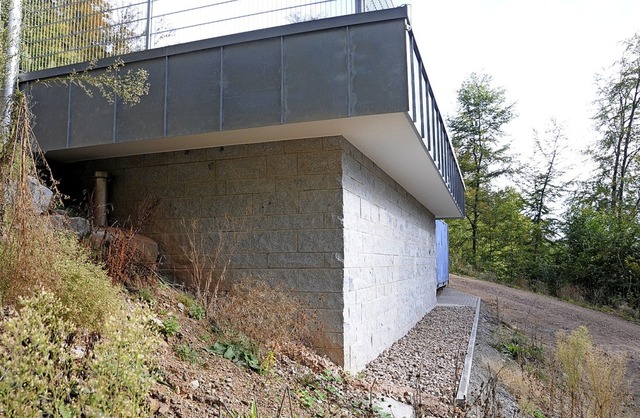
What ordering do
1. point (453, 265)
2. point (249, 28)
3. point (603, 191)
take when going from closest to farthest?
point (249, 28), point (603, 191), point (453, 265)

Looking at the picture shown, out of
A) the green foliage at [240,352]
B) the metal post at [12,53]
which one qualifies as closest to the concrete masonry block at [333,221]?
the green foliage at [240,352]

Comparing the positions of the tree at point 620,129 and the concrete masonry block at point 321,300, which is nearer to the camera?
the concrete masonry block at point 321,300

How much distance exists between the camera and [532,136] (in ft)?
89.0

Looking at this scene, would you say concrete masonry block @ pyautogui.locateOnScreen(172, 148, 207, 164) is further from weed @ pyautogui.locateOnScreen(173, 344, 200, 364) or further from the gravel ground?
the gravel ground

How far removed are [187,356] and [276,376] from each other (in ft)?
2.58

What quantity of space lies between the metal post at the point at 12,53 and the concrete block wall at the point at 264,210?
1512 millimetres

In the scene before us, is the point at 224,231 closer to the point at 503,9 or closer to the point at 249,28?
the point at 249,28

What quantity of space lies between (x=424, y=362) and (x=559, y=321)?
8500 millimetres

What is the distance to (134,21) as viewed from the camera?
17.8 ft

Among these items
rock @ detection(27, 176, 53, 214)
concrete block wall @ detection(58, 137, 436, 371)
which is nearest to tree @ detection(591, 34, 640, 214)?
concrete block wall @ detection(58, 137, 436, 371)

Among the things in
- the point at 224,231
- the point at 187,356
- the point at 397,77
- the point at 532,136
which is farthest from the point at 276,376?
the point at 532,136

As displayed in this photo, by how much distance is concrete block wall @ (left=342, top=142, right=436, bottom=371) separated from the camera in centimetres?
481

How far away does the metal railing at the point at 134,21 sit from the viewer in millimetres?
4754

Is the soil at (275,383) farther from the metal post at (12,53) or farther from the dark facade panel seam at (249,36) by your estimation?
the metal post at (12,53)
